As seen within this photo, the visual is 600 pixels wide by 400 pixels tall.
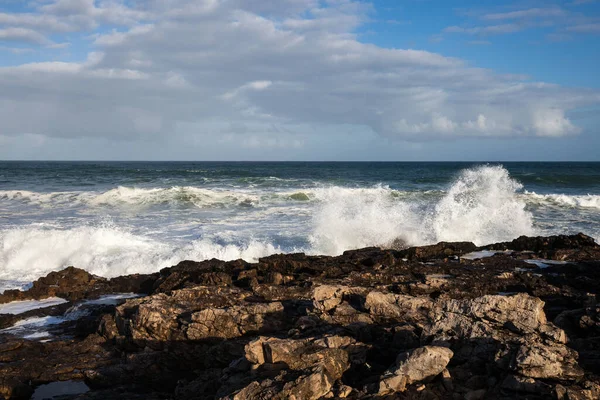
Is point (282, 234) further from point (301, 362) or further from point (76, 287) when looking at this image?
point (301, 362)

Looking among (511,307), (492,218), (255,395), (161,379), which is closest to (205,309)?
(161,379)

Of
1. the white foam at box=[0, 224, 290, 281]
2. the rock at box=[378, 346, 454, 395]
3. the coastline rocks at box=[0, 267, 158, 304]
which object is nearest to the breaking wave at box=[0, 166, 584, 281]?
the white foam at box=[0, 224, 290, 281]

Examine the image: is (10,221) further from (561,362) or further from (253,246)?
(561,362)

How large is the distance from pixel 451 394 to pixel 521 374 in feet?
2.08

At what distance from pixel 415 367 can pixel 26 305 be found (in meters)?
8.16

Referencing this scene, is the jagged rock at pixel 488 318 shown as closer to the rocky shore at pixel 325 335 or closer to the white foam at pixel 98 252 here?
the rocky shore at pixel 325 335

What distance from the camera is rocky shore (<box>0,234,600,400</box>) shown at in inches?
182

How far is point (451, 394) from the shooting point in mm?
4586

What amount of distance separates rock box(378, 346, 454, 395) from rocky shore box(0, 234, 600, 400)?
0.03 ft

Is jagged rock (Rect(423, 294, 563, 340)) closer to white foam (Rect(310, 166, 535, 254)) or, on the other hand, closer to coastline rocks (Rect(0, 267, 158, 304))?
coastline rocks (Rect(0, 267, 158, 304))

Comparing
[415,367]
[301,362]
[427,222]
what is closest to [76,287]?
[301,362]

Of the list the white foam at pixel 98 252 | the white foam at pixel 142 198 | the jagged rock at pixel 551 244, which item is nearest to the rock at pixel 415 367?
the jagged rock at pixel 551 244

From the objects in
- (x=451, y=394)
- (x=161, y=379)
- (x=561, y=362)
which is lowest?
(x=161, y=379)

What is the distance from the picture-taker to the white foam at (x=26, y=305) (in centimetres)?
952
